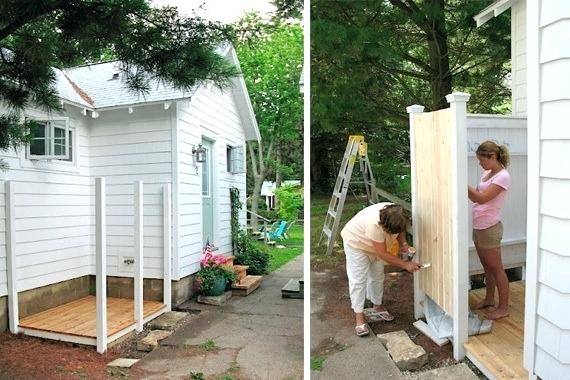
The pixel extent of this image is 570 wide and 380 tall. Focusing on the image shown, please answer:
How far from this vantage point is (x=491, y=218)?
0.87m

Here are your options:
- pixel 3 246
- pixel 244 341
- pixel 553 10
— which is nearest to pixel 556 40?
pixel 553 10

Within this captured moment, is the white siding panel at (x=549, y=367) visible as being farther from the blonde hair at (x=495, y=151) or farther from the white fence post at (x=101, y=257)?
the white fence post at (x=101, y=257)

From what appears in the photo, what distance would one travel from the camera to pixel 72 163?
97 cm

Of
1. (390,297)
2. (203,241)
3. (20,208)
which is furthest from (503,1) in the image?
(20,208)

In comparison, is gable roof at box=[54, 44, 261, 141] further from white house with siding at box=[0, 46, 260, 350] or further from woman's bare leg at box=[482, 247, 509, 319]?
woman's bare leg at box=[482, 247, 509, 319]

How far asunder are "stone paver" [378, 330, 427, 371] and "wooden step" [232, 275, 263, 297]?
1.26 ft

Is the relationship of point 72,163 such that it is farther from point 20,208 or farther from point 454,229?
point 454,229

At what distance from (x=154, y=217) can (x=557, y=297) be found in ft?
2.84

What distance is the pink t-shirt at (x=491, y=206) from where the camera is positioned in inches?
33.4

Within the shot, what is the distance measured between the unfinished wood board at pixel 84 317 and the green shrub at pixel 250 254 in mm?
255

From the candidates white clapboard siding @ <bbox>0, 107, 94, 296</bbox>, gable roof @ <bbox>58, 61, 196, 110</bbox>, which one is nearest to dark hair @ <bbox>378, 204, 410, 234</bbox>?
gable roof @ <bbox>58, 61, 196, 110</bbox>

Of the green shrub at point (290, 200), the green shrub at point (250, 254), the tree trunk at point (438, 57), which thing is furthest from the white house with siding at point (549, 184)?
the green shrub at point (250, 254)

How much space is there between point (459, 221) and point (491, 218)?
6 cm

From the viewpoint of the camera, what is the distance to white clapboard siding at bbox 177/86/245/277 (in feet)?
3.64
